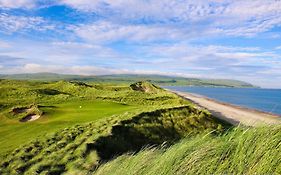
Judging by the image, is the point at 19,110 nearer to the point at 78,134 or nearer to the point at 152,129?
the point at 78,134

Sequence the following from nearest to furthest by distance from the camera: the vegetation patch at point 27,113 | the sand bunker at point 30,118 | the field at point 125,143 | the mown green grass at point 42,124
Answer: the field at point 125,143
the mown green grass at point 42,124
the sand bunker at point 30,118
the vegetation patch at point 27,113

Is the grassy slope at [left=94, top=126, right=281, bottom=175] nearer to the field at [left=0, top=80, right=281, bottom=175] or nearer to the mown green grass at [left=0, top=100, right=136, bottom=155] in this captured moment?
the field at [left=0, top=80, right=281, bottom=175]

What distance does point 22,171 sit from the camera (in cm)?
1555

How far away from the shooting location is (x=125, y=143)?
20.6 metres

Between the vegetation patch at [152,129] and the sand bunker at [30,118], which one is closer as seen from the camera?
the vegetation patch at [152,129]

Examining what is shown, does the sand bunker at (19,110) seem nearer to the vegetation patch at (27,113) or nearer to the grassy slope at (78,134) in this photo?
the vegetation patch at (27,113)

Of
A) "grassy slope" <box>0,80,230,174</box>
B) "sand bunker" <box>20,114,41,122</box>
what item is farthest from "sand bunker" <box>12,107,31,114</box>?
"sand bunker" <box>20,114,41,122</box>

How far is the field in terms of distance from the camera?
22.1ft

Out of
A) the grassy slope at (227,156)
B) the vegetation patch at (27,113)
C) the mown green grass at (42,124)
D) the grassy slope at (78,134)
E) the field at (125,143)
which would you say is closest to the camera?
the grassy slope at (227,156)

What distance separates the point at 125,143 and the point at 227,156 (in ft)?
46.4

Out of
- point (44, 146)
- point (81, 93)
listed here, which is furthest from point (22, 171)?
point (81, 93)

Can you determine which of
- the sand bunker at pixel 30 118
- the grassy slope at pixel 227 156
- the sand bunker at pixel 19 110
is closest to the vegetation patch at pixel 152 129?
the sand bunker at pixel 30 118

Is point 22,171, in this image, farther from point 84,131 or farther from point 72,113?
point 72,113

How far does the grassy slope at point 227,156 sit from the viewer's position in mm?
6395
